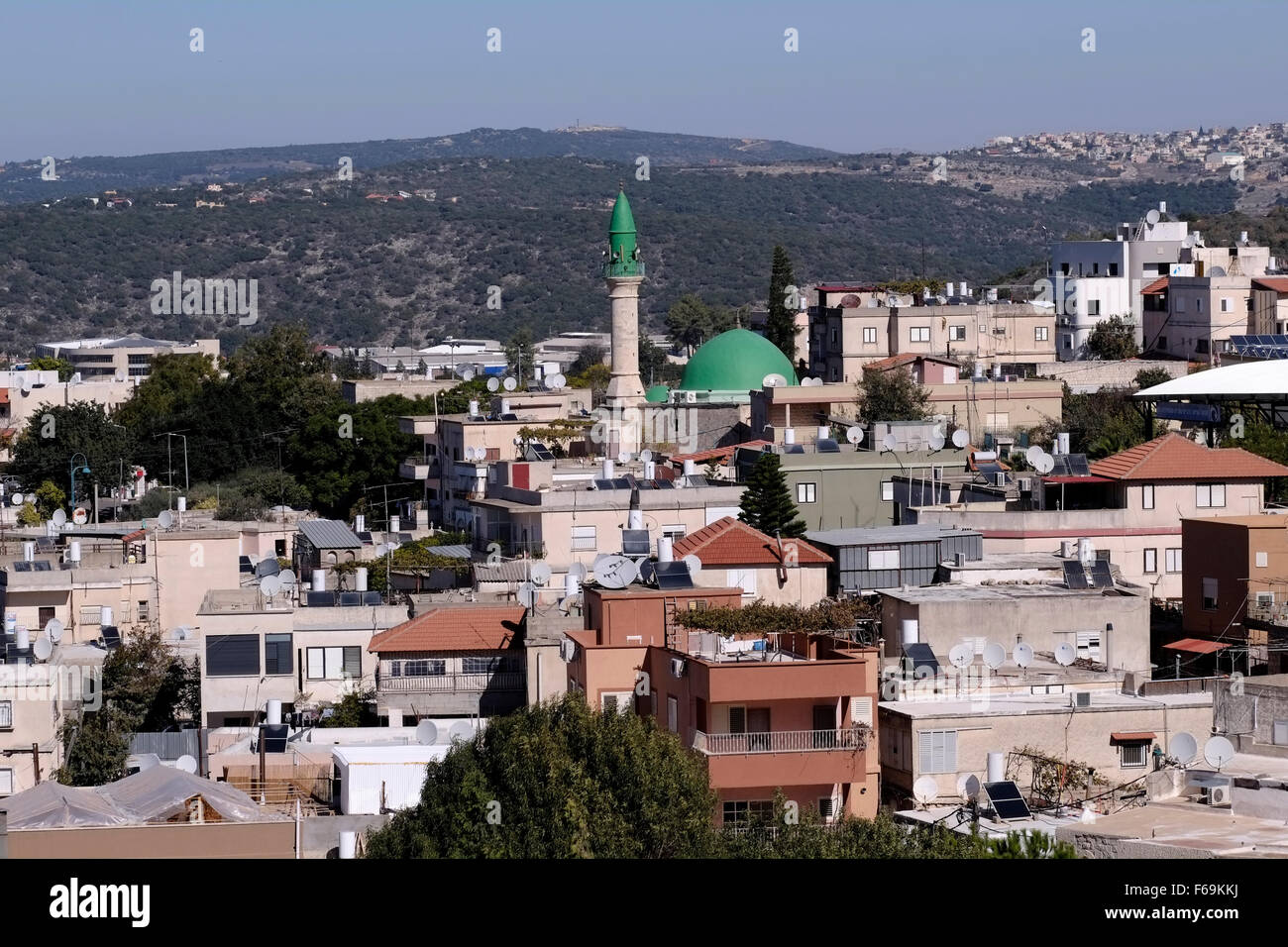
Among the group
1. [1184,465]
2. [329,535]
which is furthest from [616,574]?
[329,535]

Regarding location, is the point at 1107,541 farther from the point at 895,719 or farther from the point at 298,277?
the point at 298,277

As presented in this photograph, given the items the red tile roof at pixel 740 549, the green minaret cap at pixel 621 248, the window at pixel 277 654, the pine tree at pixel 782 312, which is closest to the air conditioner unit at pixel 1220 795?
the red tile roof at pixel 740 549

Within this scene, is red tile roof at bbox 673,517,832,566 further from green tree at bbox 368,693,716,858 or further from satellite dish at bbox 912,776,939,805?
green tree at bbox 368,693,716,858

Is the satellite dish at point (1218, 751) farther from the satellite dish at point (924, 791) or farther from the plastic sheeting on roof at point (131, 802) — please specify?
the plastic sheeting on roof at point (131, 802)

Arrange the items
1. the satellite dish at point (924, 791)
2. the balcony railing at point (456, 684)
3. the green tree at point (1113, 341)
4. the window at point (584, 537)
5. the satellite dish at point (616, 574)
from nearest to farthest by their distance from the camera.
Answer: the satellite dish at point (924, 791)
the satellite dish at point (616, 574)
the balcony railing at point (456, 684)
the window at point (584, 537)
the green tree at point (1113, 341)

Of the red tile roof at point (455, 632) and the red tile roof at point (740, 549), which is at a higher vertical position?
the red tile roof at point (740, 549)

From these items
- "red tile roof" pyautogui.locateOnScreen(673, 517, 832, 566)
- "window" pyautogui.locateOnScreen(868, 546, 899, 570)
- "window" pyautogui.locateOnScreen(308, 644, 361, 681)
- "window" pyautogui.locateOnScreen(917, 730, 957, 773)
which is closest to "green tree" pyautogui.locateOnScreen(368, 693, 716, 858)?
"window" pyautogui.locateOnScreen(917, 730, 957, 773)

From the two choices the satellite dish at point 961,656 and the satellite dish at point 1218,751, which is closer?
the satellite dish at point 1218,751

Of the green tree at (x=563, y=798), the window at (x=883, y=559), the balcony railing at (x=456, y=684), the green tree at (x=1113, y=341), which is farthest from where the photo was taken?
the green tree at (x=1113, y=341)
